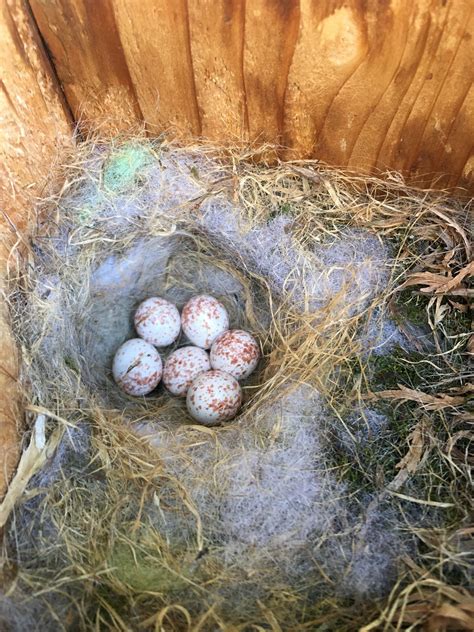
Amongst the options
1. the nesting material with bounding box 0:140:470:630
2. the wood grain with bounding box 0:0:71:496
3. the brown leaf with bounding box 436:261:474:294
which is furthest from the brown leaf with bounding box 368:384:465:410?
the wood grain with bounding box 0:0:71:496

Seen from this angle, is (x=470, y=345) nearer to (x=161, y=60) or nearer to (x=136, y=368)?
(x=136, y=368)

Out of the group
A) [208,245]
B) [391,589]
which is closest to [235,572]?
[391,589]

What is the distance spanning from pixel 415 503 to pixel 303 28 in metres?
1.19

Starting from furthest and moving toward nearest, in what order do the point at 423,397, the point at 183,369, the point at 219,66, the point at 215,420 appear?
the point at 183,369 < the point at 215,420 < the point at 219,66 < the point at 423,397

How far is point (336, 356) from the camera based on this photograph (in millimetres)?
1675

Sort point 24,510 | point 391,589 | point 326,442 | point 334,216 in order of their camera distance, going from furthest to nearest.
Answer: point 334,216, point 326,442, point 24,510, point 391,589

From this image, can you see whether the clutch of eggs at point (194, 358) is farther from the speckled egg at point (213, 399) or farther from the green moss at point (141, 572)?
the green moss at point (141, 572)

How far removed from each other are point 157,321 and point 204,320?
0.15 m

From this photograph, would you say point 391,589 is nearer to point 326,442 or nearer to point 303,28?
point 326,442

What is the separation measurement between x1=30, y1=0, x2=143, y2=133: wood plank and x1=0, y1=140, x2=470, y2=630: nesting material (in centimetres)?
11

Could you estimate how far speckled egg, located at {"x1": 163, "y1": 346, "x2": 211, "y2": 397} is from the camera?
1951 millimetres

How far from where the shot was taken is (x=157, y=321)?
2.00m

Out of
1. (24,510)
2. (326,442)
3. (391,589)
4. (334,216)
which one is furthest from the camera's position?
(334,216)

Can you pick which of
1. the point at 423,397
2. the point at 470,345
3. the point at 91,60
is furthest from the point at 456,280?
the point at 91,60
